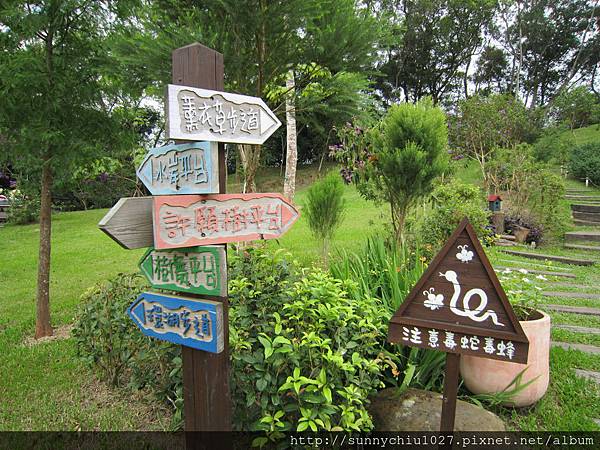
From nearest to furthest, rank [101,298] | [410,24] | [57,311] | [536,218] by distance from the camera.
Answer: [101,298]
[57,311]
[536,218]
[410,24]

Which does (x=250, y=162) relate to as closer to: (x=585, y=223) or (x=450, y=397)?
(x=450, y=397)

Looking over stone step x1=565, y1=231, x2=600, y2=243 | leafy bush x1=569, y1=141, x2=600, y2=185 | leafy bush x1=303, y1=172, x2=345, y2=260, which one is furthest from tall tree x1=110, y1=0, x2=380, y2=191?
leafy bush x1=569, y1=141, x2=600, y2=185

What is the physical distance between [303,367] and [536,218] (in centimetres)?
894

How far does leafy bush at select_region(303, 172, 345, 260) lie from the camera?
4.61 meters

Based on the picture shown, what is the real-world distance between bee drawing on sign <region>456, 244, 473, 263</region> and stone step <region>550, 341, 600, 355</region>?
2364mm

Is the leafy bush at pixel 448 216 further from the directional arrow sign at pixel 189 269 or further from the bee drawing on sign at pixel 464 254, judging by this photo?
the directional arrow sign at pixel 189 269

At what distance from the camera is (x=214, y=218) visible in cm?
181

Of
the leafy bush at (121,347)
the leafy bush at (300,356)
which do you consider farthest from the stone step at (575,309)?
the leafy bush at (121,347)

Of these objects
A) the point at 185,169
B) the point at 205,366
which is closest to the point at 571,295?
the point at 205,366

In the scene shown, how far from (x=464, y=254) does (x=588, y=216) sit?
10.5 meters

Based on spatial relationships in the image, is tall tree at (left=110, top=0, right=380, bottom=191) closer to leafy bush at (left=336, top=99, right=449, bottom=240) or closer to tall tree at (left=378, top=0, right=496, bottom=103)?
leafy bush at (left=336, top=99, right=449, bottom=240)

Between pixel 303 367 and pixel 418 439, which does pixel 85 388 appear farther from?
pixel 418 439

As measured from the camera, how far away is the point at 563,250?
7727 millimetres

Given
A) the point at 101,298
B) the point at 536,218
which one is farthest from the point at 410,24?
the point at 101,298
